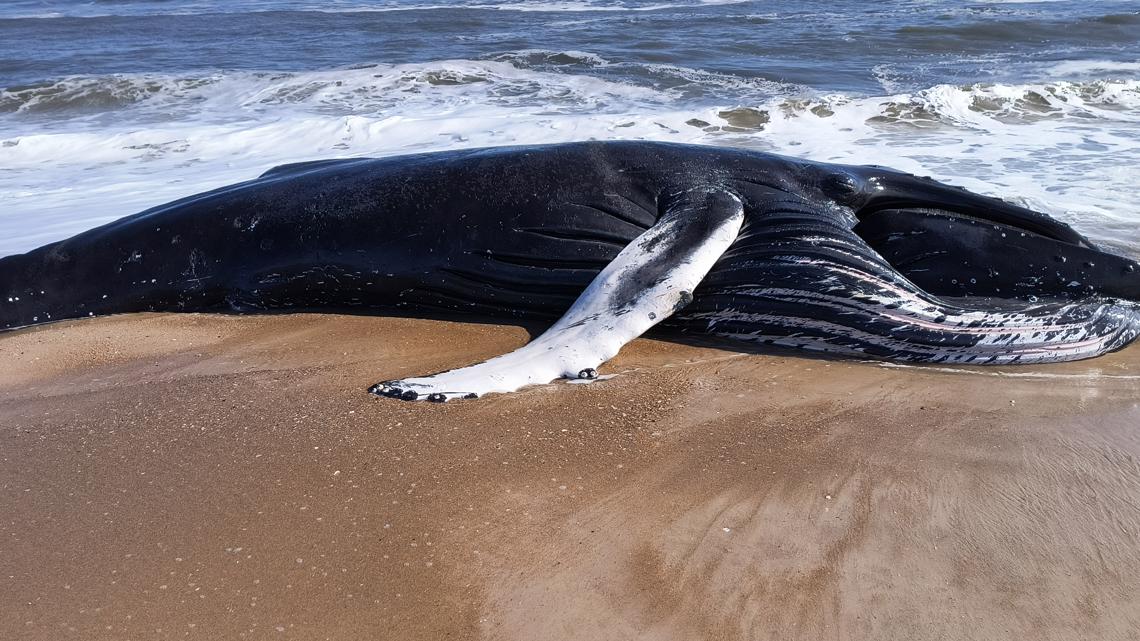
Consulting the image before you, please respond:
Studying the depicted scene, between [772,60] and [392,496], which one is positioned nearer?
[392,496]

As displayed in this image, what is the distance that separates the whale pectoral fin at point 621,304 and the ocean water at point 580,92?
3549 mm

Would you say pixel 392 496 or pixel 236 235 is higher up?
pixel 236 235

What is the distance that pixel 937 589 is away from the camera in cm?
313

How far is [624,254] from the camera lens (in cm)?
538

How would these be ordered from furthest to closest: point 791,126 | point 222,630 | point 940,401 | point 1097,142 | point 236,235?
point 791,126, point 1097,142, point 236,235, point 940,401, point 222,630

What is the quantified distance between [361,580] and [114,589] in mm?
739

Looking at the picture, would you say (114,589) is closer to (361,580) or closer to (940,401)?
(361,580)

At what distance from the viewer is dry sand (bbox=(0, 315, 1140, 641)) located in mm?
3035

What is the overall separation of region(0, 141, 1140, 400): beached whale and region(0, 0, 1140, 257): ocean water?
2065mm

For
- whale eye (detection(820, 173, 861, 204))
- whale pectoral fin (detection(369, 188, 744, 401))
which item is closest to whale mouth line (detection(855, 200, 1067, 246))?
whale eye (detection(820, 173, 861, 204))

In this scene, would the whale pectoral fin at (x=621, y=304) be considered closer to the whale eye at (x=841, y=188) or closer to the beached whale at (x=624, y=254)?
the beached whale at (x=624, y=254)

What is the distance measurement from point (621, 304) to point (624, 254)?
36 cm

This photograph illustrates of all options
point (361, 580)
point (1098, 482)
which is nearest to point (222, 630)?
point (361, 580)

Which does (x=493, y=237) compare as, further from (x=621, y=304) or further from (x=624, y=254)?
(x=621, y=304)
